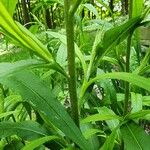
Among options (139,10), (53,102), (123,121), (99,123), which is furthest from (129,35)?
(99,123)


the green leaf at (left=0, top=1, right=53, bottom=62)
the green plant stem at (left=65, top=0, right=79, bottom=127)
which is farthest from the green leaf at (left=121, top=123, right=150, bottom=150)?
the green leaf at (left=0, top=1, right=53, bottom=62)

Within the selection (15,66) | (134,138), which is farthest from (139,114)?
(15,66)

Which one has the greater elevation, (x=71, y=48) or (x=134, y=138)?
(x=71, y=48)

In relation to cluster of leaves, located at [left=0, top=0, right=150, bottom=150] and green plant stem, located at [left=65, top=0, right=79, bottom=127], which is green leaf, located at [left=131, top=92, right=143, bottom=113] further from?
green plant stem, located at [left=65, top=0, right=79, bottom=127]

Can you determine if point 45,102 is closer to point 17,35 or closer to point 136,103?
point 17,35

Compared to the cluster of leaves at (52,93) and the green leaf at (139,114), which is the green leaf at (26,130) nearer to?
the cluster of leaves at (52,93)
